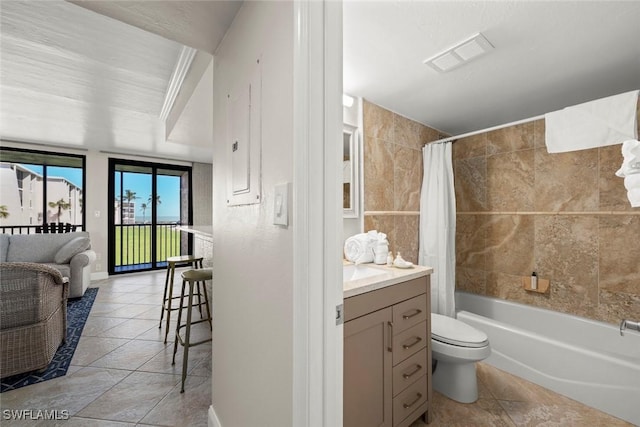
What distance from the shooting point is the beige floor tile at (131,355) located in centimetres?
221

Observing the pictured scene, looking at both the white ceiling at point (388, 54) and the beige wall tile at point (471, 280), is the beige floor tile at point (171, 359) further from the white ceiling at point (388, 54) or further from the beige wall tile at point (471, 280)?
the beige wall tile at point (471, 280)

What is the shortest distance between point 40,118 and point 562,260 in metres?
5.92

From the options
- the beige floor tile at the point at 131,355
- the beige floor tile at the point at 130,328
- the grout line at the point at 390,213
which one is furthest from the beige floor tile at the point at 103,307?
the grout line at the point at 390,213

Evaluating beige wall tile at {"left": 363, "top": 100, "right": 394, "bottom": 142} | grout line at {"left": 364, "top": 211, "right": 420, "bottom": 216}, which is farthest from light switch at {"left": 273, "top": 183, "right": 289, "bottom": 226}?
beige wall tile at {"left": 363, "top": 100, "right": 394, "bottom": 142}

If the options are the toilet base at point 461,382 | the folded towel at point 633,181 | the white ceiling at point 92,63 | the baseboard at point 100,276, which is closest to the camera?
the white ceiling at point 92,63

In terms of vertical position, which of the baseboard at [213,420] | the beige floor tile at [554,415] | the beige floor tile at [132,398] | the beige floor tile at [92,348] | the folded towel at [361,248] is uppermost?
the folded towel at [361,248]

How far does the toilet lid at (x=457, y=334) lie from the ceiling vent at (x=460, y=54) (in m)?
1.82

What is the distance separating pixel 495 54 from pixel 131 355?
362 centimetres

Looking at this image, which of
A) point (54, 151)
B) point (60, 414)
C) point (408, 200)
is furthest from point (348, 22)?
point (54, 151)

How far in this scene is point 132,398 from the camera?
183 cm

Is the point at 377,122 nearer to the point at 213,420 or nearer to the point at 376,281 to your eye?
the point at 376,281

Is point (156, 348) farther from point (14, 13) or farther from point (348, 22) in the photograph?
point (348, 22)

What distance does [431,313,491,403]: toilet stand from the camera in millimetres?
1725

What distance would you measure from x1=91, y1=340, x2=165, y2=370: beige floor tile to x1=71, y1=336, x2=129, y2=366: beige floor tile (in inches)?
2.5
